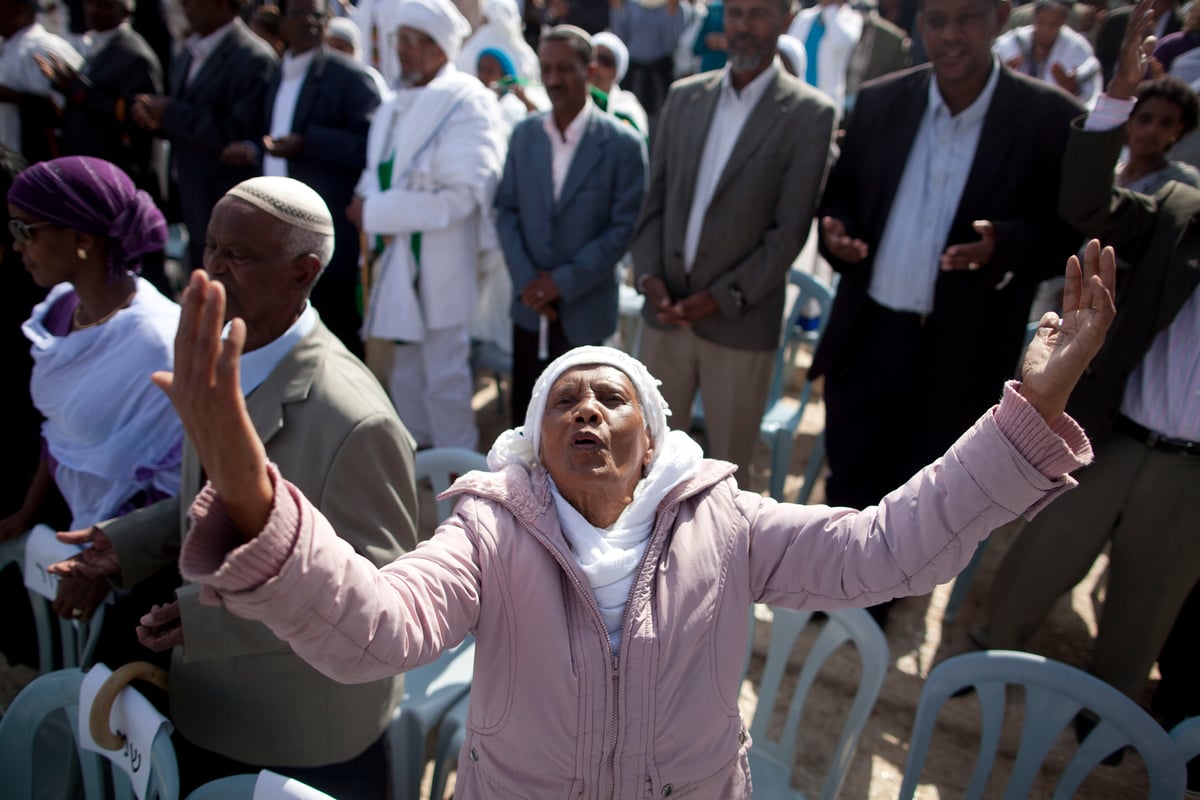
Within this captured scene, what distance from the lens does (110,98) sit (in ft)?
17.6

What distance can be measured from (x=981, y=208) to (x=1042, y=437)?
1935 millimetres

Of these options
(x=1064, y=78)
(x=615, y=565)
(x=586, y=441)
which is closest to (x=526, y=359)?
(x=586, y=441)

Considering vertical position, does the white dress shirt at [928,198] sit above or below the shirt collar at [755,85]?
below

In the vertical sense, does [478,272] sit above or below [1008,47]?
below

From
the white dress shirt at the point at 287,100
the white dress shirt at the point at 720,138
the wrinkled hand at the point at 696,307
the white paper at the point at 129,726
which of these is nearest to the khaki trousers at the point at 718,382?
the wrinkled hand at the point at 696,307

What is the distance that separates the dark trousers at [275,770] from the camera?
6.82 ft

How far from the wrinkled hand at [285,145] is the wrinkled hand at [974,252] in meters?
3.37

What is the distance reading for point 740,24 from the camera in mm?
3398

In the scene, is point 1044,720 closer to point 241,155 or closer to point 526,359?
point 526,359

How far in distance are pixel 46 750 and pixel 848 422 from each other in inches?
109

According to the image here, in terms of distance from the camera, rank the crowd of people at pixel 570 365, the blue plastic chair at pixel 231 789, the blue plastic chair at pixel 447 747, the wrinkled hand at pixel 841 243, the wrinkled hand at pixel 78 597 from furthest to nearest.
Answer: the wrinkled hand at pixel 841 243 < the blue plastic chair at pixel 447 747 < the wrinkled hand at pixel 78 597 < the blue plastic chair at pixel 231 789 < the crowd of people at pixel 570 365

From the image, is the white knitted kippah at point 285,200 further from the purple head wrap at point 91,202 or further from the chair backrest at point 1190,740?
the chair backrest at point 1190,740

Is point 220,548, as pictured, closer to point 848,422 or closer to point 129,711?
point 129,711

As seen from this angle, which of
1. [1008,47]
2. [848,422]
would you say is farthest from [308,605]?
[1008,47]
